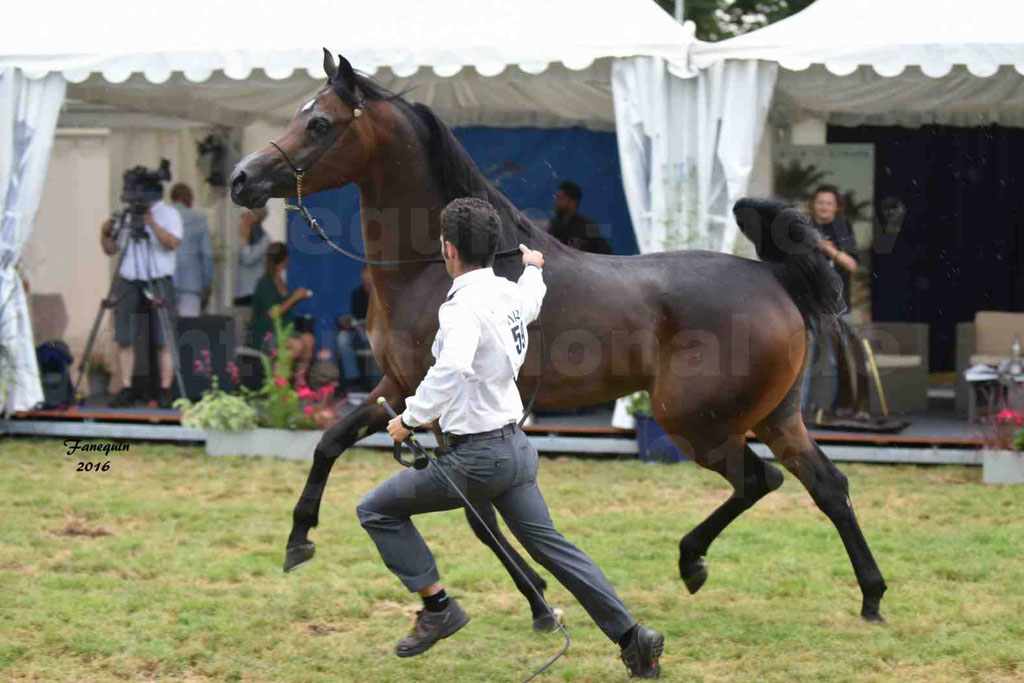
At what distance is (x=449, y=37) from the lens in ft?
29.4

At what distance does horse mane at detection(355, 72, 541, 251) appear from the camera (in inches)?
208

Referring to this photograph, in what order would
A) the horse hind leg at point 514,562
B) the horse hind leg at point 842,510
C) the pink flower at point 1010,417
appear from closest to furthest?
the horse hind leg at point 514,562, the horse hind leg at point 842,510, the pink flower at point 1010,417

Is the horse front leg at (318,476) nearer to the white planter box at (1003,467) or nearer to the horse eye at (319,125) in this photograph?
the horse eye at (319,125)

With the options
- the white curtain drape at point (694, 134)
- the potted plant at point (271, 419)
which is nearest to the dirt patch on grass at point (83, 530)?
the potted plant at point (271, 419)

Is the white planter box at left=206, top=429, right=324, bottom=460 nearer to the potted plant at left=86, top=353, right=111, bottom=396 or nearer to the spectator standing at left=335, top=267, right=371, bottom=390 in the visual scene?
the spectator standing at left=335, top=267, right=371, bottom=390

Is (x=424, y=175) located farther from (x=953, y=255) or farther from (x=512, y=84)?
(x=953, y=255)

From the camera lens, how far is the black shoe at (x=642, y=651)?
4492mm

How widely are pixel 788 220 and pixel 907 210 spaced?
8436 mm

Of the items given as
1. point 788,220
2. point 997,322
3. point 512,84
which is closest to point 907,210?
point 997,322

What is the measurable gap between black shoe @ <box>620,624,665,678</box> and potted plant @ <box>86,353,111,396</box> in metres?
8.32

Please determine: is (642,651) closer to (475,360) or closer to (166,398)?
(475,360)

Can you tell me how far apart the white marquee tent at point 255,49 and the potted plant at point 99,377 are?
6.50ft

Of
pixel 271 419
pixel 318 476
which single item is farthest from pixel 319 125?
pixel 271 419

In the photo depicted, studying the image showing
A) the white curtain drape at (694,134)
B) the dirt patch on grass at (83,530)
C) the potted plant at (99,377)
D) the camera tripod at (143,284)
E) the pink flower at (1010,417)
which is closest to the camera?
the dirt patch on grass at (83,530)
